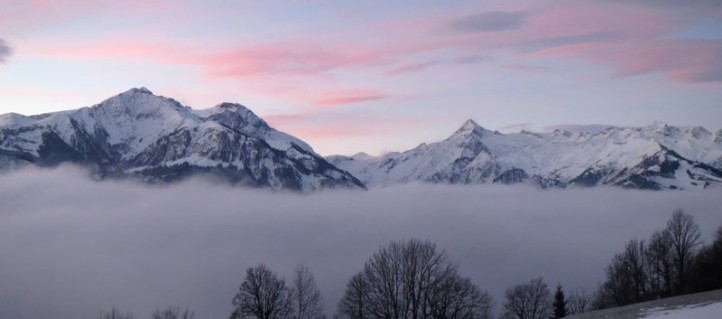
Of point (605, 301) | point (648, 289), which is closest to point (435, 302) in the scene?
point (648, 289)

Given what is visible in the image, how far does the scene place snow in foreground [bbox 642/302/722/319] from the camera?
3211 cm

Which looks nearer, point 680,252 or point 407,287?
point 407,287

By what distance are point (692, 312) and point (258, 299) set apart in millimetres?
50342

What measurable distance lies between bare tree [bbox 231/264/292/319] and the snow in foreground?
46143 millimetres

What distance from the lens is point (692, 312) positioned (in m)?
33.9

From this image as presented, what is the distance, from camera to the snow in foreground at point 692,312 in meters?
32.1

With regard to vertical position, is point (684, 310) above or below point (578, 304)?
above

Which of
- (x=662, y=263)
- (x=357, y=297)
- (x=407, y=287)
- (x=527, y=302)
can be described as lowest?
(x=527, y=302)

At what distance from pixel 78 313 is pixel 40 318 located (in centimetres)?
1130

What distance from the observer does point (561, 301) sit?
301 ft

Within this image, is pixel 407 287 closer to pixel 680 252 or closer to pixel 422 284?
pixel 422 284

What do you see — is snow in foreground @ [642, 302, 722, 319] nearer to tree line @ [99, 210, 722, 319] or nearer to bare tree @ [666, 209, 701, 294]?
tree line @ [99, 210, 722, 319]

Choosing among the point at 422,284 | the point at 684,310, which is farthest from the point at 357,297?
the point at 684,310

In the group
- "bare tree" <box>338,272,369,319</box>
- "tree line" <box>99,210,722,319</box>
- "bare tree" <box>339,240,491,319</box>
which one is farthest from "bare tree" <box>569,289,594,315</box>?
"bare tree" <box>338,272,369,319</box>
